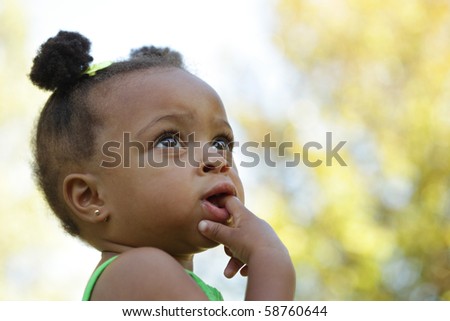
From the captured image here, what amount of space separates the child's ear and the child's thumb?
0.35 m

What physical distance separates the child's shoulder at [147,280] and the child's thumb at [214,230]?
8.7 inches

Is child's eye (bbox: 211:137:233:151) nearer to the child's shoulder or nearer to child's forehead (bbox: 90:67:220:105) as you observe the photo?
child's forehead (bbox: 90:67:220:105)

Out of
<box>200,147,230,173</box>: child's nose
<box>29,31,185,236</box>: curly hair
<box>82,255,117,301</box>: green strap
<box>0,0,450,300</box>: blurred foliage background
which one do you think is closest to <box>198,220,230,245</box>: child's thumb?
<box>200,147,230,173</box>: child's nose

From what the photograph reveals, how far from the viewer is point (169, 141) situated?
212 cm

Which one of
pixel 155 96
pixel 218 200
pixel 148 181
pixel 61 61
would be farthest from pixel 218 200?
pixel 61 61

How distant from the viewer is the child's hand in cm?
175

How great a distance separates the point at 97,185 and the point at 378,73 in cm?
→ 644

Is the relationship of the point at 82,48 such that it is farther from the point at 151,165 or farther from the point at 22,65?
the point at 22,65

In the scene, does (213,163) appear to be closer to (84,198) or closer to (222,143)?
(222,143)

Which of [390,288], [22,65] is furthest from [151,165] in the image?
[22,65]

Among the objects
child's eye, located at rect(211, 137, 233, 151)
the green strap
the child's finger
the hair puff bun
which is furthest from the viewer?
the hair puff bun

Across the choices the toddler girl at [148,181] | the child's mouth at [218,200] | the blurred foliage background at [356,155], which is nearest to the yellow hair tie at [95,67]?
the toddler girl at [148,181]

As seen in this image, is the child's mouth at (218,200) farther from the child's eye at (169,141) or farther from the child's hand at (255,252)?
the child's eye at (169,141)

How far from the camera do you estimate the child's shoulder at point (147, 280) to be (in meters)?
1.72
